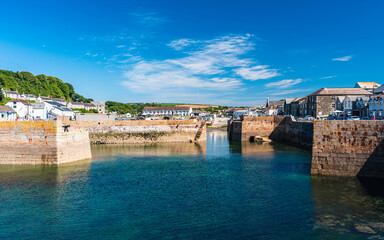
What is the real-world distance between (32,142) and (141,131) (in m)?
24.5

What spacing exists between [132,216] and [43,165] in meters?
14.3

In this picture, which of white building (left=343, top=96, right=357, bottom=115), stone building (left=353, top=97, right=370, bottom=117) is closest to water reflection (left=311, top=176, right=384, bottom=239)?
stone building (left=353, top=97, right=370, bottom=117)

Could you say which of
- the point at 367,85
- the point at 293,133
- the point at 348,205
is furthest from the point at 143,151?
the point at 367,85

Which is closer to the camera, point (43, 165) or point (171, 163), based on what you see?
point (43, 165)

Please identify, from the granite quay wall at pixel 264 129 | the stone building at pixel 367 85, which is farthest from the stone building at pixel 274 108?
the granite quay wall at pixel 264 129

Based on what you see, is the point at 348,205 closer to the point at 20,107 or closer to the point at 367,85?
the point at 367,85

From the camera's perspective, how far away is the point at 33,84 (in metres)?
107

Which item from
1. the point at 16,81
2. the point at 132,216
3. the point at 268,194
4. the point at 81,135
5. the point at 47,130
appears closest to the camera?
the point at 132,216

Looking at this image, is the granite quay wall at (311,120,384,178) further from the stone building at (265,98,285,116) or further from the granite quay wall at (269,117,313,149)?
the stone building at (265,98,285,116)

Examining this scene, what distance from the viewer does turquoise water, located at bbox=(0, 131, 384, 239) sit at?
11.8m

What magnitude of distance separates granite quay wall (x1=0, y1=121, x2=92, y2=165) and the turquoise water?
1.07 meters

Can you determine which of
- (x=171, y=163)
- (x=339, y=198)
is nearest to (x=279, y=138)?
(x=171, y=163)

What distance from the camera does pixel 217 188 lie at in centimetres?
1809

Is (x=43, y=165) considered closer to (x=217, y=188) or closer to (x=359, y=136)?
(x=217, y=188)
